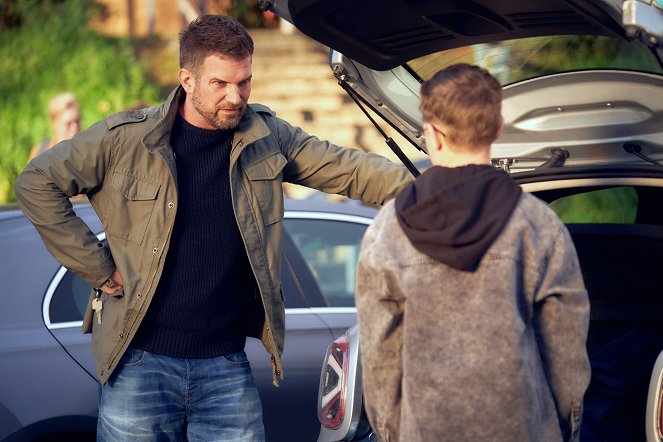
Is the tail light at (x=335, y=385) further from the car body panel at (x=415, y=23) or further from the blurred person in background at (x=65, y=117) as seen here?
the blurred person in background at (x=65, y=117)

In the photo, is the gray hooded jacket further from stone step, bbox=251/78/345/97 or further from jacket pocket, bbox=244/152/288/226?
stone step, bbox=251/78/345/97

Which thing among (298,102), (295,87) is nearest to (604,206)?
(298,102)

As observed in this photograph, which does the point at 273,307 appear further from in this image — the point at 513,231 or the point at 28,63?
the point at 28,63

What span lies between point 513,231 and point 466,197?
0.43ft

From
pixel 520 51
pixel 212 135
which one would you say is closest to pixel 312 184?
pixel 212 135

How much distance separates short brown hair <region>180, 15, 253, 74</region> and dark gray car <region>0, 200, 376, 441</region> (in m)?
1.37

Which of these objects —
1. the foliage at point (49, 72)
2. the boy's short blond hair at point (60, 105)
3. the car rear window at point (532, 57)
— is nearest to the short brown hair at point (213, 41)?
the car rear window at point (532, 57)

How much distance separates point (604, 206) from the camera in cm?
1040

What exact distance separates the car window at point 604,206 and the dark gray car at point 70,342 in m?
5.32

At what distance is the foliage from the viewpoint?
504 inches

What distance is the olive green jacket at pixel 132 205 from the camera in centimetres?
329

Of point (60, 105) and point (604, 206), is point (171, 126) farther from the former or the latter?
point (604, 206)

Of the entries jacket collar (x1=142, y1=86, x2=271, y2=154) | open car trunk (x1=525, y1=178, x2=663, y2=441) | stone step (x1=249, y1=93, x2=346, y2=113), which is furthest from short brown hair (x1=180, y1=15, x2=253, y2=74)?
stone step (x1=249, y1=93, x2=346, y2=113)

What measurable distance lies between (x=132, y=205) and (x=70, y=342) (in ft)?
3.64
